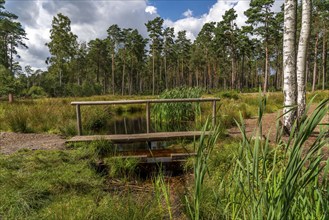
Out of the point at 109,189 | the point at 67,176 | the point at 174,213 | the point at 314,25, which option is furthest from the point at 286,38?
the point at 314,25

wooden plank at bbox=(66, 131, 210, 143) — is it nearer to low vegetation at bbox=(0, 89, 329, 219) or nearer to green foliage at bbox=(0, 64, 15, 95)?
low vegetation at bbox=(0, 89, 329, 219)

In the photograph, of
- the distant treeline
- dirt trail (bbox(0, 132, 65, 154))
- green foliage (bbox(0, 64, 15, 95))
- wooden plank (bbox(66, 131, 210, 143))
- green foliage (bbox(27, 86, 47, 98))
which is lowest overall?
dirt trail (bbox(0, 132, 65, 154))

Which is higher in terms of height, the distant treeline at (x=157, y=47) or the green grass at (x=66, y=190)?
the distant treeline at (x=157, y=47)

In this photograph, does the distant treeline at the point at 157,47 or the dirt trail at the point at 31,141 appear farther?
the distant treeline at the point at 157,47

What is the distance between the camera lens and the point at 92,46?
45.9 m

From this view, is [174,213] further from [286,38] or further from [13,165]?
[286,38]

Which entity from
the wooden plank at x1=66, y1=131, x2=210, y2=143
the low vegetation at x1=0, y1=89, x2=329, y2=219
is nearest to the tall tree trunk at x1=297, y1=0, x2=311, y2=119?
the low vegetation at x1=0, y1=89, x2=329, y2=219

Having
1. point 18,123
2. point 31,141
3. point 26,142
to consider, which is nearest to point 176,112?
point 31,141

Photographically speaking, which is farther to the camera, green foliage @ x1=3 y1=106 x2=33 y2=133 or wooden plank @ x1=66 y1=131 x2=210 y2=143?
green foliage @ x1=3 y1=106 x2=33 y2=133

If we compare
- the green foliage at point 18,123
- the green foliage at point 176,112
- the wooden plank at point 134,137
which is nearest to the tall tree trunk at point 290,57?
the wooden plank at point 134,137

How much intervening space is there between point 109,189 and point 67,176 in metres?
0.70

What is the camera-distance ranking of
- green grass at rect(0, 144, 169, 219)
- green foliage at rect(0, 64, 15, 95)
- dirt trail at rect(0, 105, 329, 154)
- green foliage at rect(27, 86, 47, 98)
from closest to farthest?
green grass at rect(0, 144, 169, 219) < dirt trail at rect(0, 105, 329, 154) < green foliage at rect(0, 64, 15, 95) < green foliage at rect(27, 86, 47, 98)

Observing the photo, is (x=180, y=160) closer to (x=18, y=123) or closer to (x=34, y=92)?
(x=18, y=123)

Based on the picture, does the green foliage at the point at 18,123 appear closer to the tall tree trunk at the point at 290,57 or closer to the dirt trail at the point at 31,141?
the dirt trail at the point at 31,141
